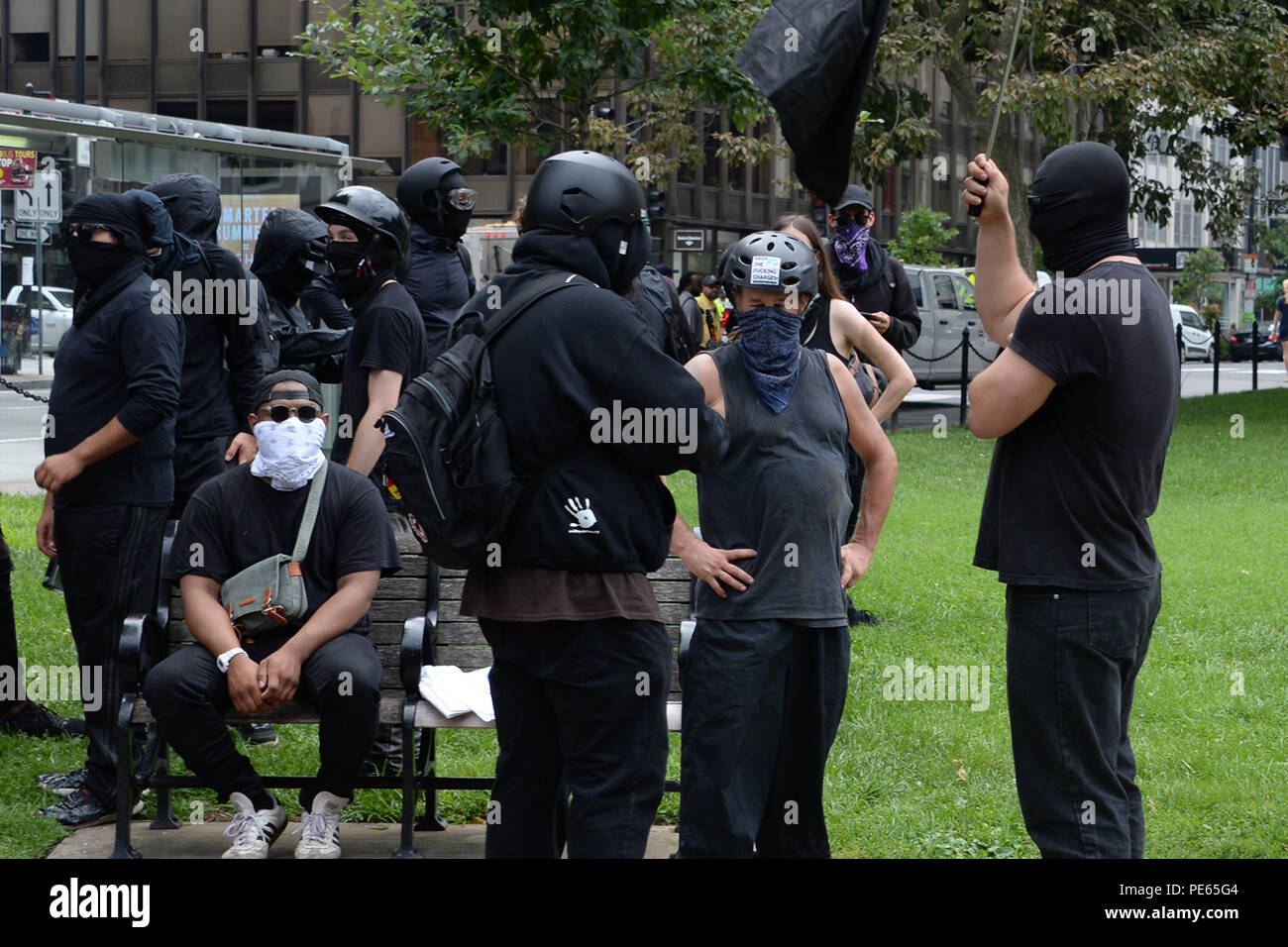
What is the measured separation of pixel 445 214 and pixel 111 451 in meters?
1.99

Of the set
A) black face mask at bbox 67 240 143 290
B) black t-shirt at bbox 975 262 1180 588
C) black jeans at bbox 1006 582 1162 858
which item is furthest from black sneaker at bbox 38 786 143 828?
black t-shirt at bbox 975 262 1180 588

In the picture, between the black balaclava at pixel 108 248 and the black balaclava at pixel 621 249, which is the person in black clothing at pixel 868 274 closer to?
the black balaclava at pixel 108 248

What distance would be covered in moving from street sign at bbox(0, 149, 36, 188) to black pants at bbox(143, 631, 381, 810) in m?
10.5

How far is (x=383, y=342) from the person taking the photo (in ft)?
19.6

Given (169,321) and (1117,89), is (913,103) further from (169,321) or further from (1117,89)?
(169,321)

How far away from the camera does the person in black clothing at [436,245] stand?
6922 mm

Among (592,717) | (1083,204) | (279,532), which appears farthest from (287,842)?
(1083,204)

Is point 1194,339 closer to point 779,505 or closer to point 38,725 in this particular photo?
point 38,725

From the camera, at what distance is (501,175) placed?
146ft

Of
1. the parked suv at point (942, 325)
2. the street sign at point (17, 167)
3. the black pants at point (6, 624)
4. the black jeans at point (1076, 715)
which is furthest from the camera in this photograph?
the parked suv at point (942, 325)

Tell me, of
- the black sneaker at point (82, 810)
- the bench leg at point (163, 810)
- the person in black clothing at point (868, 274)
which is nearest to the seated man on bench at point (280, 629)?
the bench leg at point (163, 810)

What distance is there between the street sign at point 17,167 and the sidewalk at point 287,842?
10.2 metres
